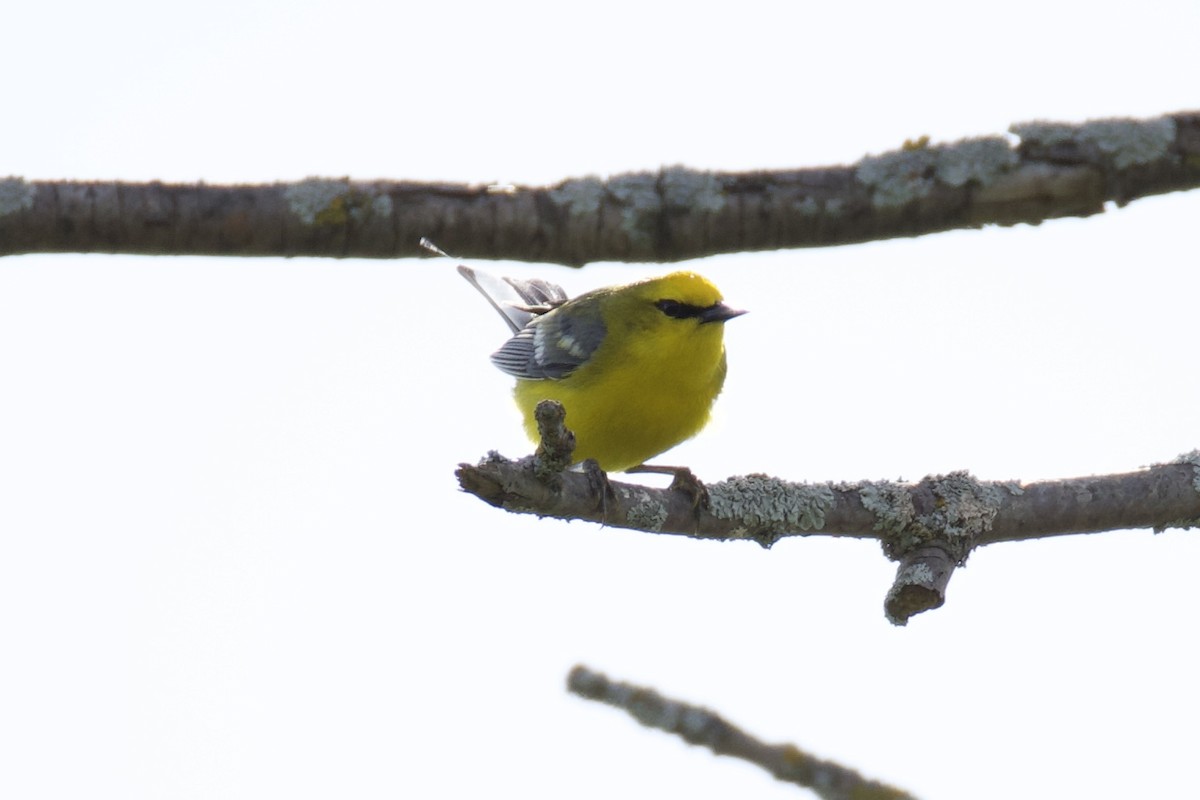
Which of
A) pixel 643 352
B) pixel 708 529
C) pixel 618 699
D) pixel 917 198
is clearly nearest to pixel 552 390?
pixel 643 352

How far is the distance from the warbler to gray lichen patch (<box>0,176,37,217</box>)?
2.48 m

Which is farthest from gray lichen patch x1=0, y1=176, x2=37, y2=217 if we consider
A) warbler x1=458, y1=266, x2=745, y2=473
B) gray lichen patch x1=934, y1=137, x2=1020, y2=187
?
warbler x1=458, y1=266, x2=745, y2=473

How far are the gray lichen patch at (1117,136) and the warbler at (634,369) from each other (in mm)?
2458

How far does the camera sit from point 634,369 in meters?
5.17

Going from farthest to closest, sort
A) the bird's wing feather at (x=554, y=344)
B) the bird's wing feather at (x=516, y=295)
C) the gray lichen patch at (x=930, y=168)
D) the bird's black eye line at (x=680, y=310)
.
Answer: the bird's wing feather at (x=516, y=295) < the bird's wing feather at (x=554, y=344) < the bird's black eye line at (x=680, y=310) < the gray lichen patch at (x=930, y=168)

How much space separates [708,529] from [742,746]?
1.16 meters

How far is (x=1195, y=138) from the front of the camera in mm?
2633

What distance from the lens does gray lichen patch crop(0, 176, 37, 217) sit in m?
2.74

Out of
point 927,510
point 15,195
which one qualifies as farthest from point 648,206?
point 927,510

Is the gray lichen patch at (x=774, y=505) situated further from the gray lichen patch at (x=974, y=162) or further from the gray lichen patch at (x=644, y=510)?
the gray lichen patch at (x=974, y=162)

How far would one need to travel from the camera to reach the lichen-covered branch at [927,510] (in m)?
3.80

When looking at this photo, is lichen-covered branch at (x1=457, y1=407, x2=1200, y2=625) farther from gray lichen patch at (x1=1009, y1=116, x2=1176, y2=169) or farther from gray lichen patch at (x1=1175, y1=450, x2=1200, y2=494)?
gray lichen patch at (x1=1009, y1=116, x2=1176, y2=169)

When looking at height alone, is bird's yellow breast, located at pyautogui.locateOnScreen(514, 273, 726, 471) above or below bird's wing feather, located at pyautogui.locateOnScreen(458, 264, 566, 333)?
below

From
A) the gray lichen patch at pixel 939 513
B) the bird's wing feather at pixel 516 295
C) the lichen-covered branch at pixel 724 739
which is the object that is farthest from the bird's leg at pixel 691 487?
the bird's wing feather at pixel 516 295
